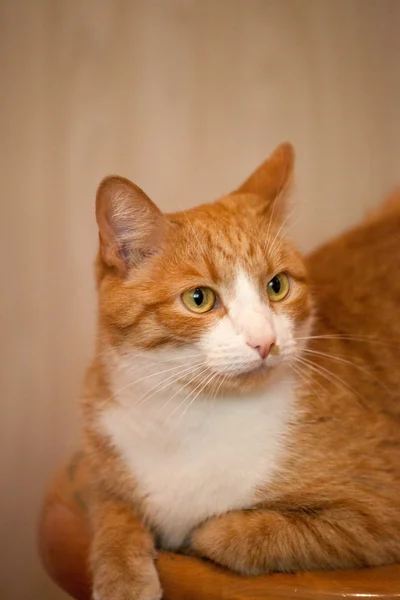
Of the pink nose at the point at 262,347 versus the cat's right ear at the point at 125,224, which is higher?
the cat's right ear at the point at 125,224

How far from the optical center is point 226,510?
1.05 metres

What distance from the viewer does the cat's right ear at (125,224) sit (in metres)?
0.99

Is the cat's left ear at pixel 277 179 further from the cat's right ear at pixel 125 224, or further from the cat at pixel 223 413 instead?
the cat's right ear at pixel 125 224

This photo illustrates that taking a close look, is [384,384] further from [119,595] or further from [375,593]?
[119,595]

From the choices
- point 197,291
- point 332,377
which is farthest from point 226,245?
point 332,377

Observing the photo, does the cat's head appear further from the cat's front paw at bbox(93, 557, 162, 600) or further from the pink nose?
the cat's front paw at bbox(93, 557, 162, 600)

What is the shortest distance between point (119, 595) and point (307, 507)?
361 millimetres

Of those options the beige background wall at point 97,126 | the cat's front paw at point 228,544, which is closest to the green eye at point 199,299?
the cat's front paw at point 228,544

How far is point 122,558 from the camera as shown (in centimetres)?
100

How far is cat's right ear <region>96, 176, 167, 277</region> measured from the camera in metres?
0.99

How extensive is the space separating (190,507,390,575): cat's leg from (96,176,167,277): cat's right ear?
49cm

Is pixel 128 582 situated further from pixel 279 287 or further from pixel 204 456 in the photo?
pixel 279 287

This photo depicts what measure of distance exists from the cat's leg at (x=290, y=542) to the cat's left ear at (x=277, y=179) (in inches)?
24.1

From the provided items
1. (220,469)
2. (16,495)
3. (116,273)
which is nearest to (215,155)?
(116,273)
